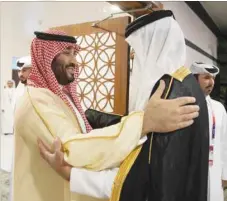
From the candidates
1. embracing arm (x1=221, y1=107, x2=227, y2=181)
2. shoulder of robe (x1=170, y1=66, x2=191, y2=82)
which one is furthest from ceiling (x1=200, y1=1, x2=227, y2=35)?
shoulder of robe (x1=170, y1=66, x2=191, y2=82)

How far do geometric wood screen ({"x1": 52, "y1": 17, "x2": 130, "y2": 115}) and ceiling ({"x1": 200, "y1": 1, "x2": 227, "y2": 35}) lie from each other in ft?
7.68

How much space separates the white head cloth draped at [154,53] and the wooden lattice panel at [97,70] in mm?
1776

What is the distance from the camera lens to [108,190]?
1179 millimetres

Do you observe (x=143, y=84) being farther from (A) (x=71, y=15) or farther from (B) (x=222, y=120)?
(A) (x=71, y=15)

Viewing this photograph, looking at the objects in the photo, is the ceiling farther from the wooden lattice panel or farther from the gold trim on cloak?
the gold trim on cloak

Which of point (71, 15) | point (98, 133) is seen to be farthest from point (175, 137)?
point (71, 15)

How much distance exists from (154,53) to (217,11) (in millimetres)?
4661

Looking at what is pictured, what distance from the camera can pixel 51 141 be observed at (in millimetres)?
1248

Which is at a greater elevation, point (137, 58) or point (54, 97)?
point (137, 58)

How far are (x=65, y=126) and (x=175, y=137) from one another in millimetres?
431

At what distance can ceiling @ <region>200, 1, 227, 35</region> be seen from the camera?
493cm

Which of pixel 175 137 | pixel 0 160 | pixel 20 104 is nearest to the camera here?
pixel 175 137

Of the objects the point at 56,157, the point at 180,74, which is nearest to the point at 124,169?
the point at 56,157

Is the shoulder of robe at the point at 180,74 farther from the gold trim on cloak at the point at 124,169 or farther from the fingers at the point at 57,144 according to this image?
the fingers at the point at 57,144
